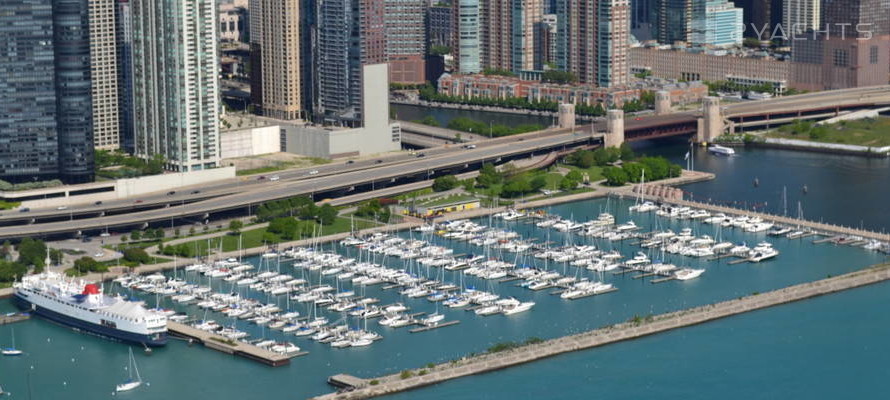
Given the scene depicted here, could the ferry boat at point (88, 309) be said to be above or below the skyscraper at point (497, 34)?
below

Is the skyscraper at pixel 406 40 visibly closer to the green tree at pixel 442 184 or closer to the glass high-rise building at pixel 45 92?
the green tree at pixel 442 184

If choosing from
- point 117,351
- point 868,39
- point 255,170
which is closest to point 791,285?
point 117,351

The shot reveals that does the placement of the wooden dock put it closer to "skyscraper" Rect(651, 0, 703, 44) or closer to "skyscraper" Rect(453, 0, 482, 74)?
"skyscraper" Rect(453, 0, 482, 74)

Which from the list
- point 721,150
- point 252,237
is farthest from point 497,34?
point 252,237

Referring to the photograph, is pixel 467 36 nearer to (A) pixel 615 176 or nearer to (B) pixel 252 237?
(A) pixel 615 176

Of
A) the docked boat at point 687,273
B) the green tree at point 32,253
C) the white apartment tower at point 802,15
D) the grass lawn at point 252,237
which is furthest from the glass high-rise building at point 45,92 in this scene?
the white apartment tower at point 802,15

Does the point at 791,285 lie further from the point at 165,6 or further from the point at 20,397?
the point at 165,6
